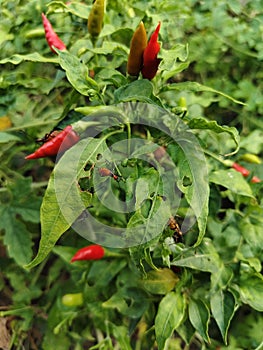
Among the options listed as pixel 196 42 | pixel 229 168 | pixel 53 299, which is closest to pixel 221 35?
pixel 196 42

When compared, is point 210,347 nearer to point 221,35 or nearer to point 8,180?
point 8,180

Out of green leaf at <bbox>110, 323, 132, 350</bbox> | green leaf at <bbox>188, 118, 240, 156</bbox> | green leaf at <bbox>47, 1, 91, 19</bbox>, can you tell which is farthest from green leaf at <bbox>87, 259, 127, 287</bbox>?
green leaf at <bbox>47, 1, 91, 19</bbox>

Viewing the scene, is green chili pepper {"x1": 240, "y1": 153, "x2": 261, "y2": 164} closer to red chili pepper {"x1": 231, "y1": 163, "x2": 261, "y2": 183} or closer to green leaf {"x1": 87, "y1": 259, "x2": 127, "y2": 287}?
red chili pepper {"x1": 231, "y1": 163, "x2": 261, "y2": 183}

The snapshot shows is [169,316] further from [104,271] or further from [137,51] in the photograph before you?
[137,51]

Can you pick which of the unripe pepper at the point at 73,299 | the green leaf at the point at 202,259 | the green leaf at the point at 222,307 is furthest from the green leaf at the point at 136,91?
the unripe pepper at the point at 73,299

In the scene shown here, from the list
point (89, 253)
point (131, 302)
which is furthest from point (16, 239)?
point (131, 302)

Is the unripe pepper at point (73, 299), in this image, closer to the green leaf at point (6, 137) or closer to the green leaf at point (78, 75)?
the green leaf at point (6, 137)
